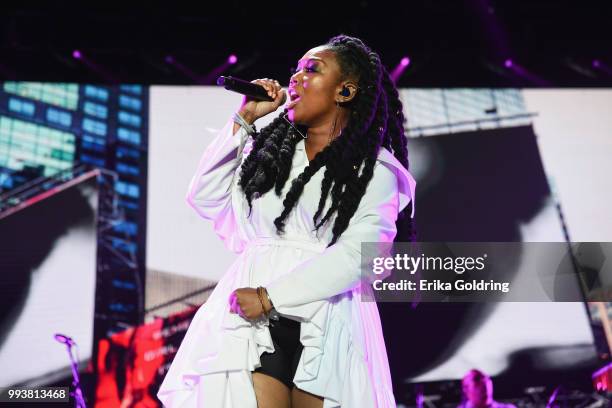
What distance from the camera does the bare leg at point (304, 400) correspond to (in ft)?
4.26

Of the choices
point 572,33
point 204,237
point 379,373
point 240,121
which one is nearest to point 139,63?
point 204,237

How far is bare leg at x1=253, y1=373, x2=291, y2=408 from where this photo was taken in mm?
1282

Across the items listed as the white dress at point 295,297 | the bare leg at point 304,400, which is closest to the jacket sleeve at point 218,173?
the white dress at point 295,297

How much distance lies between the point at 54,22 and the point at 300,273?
4.12m

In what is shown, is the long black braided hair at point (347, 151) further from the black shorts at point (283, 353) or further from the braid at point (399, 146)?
the black shorts at point (283, 353)

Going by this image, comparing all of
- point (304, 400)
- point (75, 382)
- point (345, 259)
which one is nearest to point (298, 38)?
point (75, 382)

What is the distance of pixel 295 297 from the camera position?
1.29 m

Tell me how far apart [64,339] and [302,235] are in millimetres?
3099

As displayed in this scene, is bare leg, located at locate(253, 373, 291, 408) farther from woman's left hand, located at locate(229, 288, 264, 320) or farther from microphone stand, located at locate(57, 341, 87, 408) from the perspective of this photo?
microphone stand, located at locate(57, 341, 87, 408)

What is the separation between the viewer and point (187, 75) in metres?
4.92

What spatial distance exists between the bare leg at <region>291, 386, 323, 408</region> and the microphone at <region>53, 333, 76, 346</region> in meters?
3.00

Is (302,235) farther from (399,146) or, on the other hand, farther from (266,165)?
(399,146)

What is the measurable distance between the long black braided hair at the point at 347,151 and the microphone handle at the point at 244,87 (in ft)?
0.41

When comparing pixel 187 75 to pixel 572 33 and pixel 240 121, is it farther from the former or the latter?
pixel 240 121
